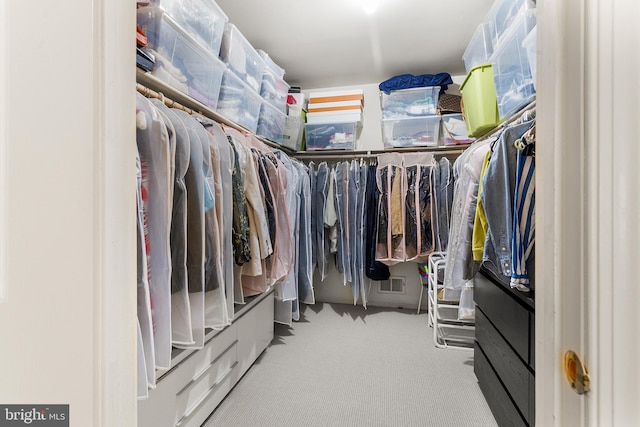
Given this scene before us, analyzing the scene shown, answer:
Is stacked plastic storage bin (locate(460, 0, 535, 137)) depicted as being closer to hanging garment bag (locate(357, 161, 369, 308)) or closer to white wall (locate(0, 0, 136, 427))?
hanging garment bag (locate(357, 161, 369, 308))

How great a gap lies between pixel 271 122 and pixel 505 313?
194 centimetres

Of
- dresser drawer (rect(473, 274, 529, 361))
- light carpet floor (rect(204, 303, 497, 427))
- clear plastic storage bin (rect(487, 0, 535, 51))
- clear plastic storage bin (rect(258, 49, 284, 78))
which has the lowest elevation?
light carpet floor (rect(204, 303, 497, 427))

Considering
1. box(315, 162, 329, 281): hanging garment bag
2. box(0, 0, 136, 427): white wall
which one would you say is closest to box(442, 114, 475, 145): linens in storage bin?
box(315, 162, 329, 281): hanging garment bag

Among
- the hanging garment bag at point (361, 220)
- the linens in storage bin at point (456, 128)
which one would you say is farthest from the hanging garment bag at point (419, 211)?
the hanging garment bag at point (361, 220)

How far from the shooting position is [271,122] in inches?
85.4

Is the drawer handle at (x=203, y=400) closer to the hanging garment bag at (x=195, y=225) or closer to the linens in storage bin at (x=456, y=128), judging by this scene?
the hanging garment bag at (x=195, y=225)

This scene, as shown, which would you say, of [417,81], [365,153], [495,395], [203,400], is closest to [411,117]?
[417,81]

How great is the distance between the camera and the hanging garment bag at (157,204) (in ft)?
2.81

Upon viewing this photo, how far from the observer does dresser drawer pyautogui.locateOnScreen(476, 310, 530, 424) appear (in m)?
1.06

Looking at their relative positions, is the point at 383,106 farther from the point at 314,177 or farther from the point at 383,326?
the point at 383,326

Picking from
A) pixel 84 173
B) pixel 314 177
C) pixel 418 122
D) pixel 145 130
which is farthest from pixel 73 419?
pixel 418 122

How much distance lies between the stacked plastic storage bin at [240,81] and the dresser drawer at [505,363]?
1859 millimetres

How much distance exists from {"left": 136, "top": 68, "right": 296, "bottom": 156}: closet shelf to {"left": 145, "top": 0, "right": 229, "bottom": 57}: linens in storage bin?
0.91ft

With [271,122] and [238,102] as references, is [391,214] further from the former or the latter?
[238,102]
